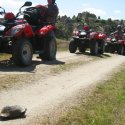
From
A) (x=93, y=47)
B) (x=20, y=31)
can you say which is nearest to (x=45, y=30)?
(x=20, y=31)

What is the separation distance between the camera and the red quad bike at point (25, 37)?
1221cm

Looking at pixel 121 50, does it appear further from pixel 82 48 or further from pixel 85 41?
pixel 85 41

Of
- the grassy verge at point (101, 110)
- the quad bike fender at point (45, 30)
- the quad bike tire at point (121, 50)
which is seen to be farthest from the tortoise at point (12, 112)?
the quad bike tire at point (121, 50)

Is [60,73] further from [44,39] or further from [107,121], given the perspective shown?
[107,121]

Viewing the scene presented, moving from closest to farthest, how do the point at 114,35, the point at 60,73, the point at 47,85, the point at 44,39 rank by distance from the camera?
the point at 47,85, the point at 60,73, the point at 44,39, the point at 114,35

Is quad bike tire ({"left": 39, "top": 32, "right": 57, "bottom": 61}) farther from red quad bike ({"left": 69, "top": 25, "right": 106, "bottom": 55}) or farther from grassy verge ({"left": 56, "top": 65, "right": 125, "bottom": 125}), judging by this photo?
red quad bike ({"left": 69, "top": 25, "right": 106, "bottom": 55})

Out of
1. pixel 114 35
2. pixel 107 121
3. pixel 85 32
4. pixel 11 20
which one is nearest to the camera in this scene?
pixel 107 121

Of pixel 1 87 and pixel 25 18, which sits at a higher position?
pixel 25 18

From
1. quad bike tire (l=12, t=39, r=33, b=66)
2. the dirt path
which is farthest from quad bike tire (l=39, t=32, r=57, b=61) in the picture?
the dirt path

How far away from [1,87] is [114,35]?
1942 centimetres

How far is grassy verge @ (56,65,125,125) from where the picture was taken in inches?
257

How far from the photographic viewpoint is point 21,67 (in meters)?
12.3

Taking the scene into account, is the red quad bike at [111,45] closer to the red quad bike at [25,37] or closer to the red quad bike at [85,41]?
the red quad bike at [85,41]

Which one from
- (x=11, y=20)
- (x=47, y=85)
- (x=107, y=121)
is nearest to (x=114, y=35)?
(x=11, y=20)
